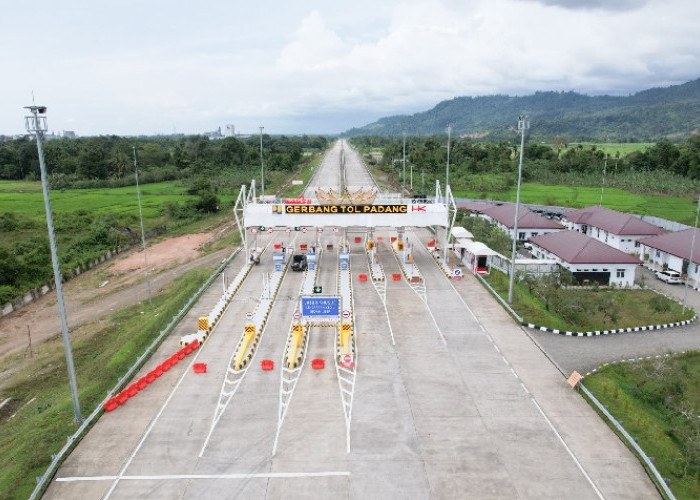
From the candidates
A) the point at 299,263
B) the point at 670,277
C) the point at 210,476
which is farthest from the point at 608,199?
the point at 210,476

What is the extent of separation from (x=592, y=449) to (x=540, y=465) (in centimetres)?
272

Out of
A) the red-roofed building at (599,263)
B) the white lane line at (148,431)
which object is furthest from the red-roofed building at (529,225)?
the white lane line at (148,431)

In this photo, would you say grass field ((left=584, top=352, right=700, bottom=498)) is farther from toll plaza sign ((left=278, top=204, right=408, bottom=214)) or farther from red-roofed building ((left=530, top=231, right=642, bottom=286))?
toll plaza sign ((left=278, top=204, right=408, bottom=214))

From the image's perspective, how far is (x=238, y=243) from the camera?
5762cm

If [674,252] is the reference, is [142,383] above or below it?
below

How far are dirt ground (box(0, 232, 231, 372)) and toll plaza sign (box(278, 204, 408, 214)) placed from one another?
11.6 m

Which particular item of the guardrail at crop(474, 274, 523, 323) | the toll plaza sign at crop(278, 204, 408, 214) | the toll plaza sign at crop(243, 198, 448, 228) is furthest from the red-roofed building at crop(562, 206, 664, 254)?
the toll plaza sign at crop(278, 204, 408, 214)

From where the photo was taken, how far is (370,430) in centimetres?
2147

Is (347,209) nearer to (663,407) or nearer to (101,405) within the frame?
(101,405)

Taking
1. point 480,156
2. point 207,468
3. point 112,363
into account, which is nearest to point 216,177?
point 480,156

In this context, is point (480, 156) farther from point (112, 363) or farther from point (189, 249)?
point (112, 363)

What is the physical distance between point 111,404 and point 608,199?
83.1 meters

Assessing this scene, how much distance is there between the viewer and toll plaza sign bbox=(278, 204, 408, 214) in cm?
4431

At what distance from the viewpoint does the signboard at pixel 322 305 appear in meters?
29.4
